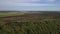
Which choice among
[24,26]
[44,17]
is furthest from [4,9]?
[44,17]

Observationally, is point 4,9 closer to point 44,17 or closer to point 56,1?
point 44,17

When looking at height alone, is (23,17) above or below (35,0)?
below

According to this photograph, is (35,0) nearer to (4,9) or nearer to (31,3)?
(31,3)

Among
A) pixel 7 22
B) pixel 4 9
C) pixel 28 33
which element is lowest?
pixel 28 33

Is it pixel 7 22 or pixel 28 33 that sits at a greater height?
pixel 7 22

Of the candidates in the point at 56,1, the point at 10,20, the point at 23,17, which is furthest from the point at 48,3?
the point at 10,20

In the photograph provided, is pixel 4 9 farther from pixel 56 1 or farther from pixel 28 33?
pixel 56 1
